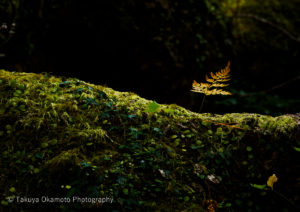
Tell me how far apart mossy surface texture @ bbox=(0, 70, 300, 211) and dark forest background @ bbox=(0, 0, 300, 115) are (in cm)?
298

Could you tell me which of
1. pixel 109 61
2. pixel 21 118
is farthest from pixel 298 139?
pixel 109 61

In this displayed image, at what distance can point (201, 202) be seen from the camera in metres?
1.97

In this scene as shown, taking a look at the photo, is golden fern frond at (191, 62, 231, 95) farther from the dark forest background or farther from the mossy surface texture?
the dark forest background

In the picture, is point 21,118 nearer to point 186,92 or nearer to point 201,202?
point 201,202

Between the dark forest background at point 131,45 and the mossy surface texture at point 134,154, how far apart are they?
2976 millimetres

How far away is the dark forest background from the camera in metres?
5.09

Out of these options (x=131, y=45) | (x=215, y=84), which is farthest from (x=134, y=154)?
(x=131, y=45)

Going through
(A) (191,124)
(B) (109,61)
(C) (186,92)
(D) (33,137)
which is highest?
(B) (109,61)

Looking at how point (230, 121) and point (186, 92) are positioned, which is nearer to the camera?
point (230, 121)

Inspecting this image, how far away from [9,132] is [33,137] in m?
0.22

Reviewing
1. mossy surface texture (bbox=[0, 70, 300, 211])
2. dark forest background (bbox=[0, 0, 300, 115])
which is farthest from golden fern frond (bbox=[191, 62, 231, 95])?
dark forest background (bbox=[0, 0, 300, 115])

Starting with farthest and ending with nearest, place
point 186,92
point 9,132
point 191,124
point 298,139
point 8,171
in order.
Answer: point 186,92, point 191,124, point 298,139, point 9,132, point 8,171

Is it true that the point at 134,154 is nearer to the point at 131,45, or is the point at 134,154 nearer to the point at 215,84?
the point at 215,84

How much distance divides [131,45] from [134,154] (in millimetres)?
3900
